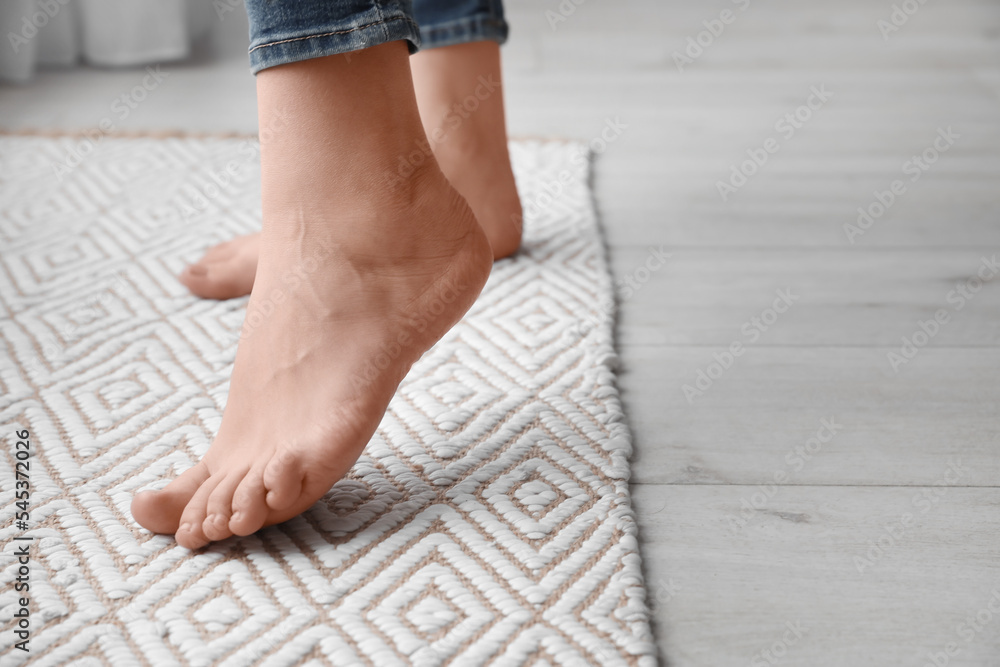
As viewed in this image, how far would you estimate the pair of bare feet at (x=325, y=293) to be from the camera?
0.53 metres

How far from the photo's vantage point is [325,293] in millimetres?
571

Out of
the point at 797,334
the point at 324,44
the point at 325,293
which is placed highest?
the point at 324,44

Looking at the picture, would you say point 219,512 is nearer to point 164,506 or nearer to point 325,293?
point 164,506

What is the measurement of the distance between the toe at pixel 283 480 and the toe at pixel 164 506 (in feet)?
0.18

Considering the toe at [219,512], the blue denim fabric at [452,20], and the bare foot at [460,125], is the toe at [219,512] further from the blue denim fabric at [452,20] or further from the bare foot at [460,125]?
the blue denim fabric at [452,20]

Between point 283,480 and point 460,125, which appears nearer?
point 283,480

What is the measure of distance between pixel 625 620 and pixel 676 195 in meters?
0.77

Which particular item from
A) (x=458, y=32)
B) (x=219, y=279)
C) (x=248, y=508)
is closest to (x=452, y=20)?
(x=458, y=32)

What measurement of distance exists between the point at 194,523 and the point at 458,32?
56 cm

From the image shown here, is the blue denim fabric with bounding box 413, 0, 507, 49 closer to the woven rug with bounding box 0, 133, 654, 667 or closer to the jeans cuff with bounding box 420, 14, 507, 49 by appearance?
the jeans cuff with bounding box 420, 14, 507, 49

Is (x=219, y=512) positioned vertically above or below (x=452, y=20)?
below

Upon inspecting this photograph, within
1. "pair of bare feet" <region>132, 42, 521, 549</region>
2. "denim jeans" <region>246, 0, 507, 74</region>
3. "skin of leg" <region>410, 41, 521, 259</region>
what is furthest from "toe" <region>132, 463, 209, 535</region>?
"skin of leg" <region>410, 41, 521, 259</region>

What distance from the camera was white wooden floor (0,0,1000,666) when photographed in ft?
1.65

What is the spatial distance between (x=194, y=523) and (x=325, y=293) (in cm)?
16
